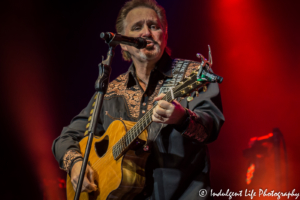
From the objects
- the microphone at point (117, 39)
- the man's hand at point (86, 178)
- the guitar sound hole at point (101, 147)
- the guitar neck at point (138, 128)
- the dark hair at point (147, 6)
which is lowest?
the man's hand at point (86, 178)

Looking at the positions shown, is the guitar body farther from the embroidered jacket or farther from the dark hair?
the dark hair

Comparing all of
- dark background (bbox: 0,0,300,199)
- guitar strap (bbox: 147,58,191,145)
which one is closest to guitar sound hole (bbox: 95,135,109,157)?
guitar strap (bbox: 147,58,191,145)

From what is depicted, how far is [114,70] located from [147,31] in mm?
2051

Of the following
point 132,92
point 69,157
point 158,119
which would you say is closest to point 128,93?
point 132,92

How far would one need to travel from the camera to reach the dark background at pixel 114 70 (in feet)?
12.0

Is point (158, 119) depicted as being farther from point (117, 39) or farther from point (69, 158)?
point (69, 158)

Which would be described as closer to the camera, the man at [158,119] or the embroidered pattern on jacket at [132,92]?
the man at [158,119]

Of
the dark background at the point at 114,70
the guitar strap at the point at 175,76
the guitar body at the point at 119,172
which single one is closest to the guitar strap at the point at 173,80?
the guitar strap at the point at 175,76

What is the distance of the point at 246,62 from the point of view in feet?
12.9

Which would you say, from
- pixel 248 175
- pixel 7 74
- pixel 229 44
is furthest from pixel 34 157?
pixel 229 44

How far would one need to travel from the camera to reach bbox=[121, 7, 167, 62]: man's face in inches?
95.3

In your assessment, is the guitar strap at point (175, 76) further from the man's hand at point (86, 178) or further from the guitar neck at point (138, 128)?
the man's hand at point (86, 178)

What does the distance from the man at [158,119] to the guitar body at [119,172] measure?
3.4 inches

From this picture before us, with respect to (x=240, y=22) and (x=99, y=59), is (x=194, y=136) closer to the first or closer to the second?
(x=240, y=22)
